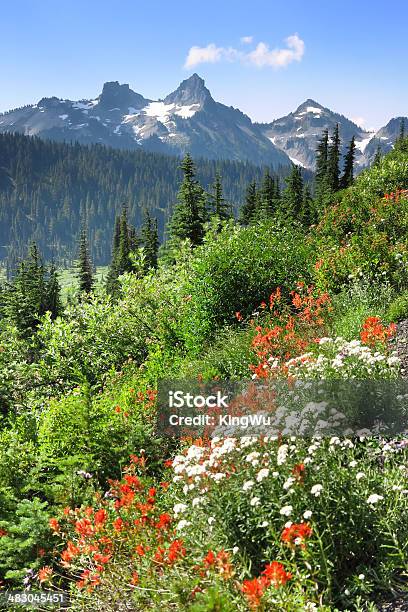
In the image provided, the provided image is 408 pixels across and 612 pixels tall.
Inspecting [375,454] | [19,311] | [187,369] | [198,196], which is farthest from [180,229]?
[375,454]

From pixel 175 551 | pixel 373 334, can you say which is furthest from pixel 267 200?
pixel 175 551

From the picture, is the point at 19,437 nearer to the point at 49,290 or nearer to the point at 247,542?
the point at 247,542

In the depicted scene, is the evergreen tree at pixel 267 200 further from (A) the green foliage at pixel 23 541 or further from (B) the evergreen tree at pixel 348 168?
(A) the green foliage at pixel 23 541

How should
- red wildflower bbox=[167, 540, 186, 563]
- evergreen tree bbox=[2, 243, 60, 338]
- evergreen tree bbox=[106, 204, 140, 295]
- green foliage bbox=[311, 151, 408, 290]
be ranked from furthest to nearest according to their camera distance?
evergreen tree bbox=[106, 204, 140, 295] < evergreen tree bbox=[2, 243, 60, 338] < green foliage bbox=[311, 151, 408, 290] < red wildflower bbox=[167, 540, 186, 563]

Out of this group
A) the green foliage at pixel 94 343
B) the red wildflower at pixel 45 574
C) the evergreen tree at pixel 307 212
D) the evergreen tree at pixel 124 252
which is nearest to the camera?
the red wildflower at pixel 45 574

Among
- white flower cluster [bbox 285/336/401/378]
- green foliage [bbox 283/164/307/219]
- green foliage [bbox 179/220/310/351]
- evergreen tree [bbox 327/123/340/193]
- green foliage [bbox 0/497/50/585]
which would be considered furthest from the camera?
evergreen tree [bbox 327/123/340/193]

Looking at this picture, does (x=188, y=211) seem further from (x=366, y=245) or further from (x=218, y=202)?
(x=366, y=245)

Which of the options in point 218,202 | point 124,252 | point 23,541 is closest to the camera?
point 23,541

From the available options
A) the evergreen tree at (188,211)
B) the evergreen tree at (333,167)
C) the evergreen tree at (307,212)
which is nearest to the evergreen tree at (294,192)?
the evergreen tree at (307,212)

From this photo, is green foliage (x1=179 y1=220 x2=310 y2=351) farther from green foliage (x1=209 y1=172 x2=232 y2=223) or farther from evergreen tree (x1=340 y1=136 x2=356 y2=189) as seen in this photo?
evergreen tree (x1=340 y1=136 x2=356 y2=189)

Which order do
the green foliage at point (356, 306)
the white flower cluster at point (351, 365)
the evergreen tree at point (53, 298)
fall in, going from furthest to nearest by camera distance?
1. the evergreen tree at point (53, 298)
2. the green foliage at point (356, 306)
3. the white flower cluster at point (351, 365)

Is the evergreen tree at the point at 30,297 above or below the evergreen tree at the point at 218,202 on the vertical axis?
below

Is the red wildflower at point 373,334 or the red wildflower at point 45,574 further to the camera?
the red wildflower at point 373,334

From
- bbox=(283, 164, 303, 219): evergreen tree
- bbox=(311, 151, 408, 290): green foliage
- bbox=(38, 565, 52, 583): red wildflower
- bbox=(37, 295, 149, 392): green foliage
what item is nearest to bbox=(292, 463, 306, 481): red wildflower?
bbox=(38, 565, 52, 583): red wildflower
